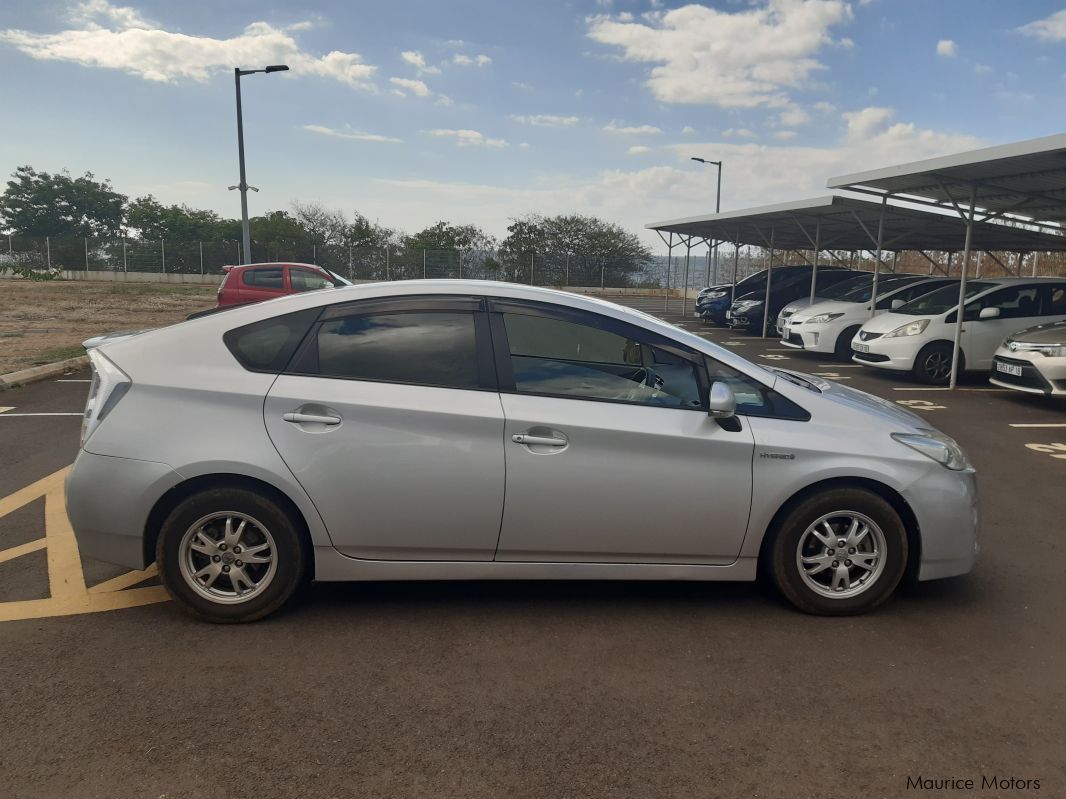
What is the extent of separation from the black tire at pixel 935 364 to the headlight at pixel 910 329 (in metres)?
0.27

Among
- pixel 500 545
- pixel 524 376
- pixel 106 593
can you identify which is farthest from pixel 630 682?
pixel 106 593

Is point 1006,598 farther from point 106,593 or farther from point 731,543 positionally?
point 106,593

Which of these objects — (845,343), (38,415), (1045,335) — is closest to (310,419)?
(38,415)

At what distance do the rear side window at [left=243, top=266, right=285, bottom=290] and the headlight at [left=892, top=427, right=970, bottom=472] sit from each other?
14347mm

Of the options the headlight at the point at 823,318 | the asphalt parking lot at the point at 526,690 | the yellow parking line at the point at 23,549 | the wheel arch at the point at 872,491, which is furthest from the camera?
the headlight at the point at 823,318

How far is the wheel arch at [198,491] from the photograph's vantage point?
3385 mm

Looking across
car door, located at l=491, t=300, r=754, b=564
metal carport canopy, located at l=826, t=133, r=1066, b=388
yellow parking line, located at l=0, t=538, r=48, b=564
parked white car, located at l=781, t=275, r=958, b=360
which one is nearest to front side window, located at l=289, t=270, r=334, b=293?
parked white car, located at l=781, t=275, r=958, b=360

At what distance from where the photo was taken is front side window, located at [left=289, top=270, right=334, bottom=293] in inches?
633

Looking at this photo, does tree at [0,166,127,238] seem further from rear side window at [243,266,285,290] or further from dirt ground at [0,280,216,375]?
rear side window at [243,266,285,290]

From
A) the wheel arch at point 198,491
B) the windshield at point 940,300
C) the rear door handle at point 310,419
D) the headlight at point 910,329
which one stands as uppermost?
the windshield at point 940,300

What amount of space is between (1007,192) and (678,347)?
438 inches

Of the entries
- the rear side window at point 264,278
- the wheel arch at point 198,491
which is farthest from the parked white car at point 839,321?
the wheel arch at point 198,491

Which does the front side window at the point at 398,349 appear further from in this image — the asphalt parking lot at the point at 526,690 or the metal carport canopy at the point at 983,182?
the metal carport canopy at the point at 983,182

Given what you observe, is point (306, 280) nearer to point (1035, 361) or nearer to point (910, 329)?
point (910, 329)
